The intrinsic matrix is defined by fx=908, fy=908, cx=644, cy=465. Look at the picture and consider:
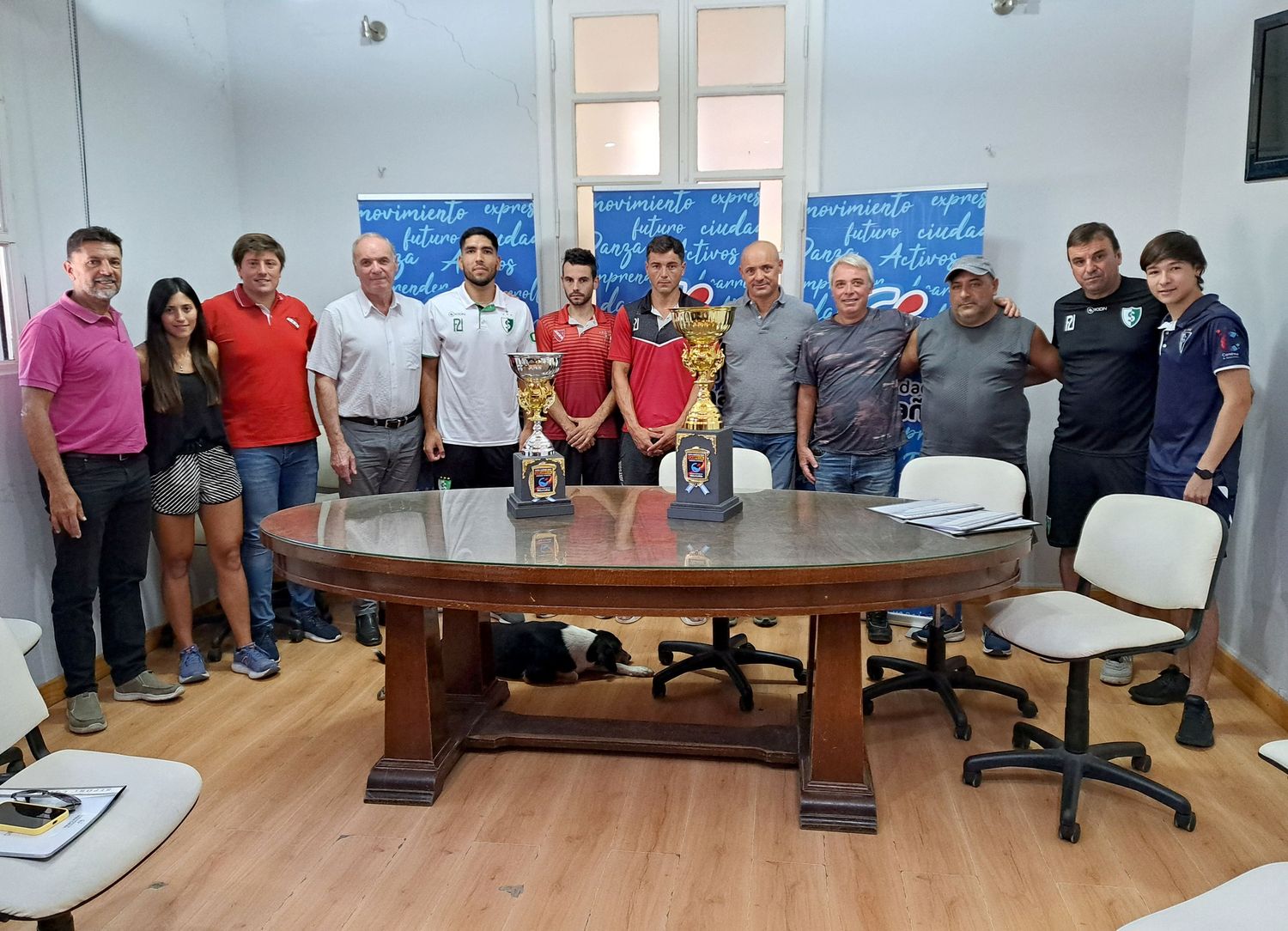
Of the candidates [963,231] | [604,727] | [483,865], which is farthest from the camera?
[963,231]

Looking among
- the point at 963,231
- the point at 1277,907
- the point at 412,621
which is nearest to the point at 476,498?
the point at 412,621

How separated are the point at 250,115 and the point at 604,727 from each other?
4.06 meters

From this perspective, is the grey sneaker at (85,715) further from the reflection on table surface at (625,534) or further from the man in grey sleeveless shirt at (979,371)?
the man in grey sleeveless shirt at (979,371)

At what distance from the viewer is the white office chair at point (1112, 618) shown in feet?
8.16

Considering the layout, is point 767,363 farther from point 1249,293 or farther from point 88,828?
point 88,828

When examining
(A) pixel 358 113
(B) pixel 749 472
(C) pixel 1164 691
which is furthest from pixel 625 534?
(A) pixel 358 113

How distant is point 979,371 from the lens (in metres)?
3.75

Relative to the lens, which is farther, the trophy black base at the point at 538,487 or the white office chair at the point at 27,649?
the trophy black base at the point at 538,487

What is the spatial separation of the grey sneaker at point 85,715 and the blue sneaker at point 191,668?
423 mm

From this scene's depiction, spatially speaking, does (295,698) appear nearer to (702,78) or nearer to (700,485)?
(700,485)

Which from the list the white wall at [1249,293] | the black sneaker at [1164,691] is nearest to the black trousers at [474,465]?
the black sneaker at [1164,691]

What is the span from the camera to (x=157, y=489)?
3.56 m

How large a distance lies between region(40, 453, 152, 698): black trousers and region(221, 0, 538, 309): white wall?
2082 mm

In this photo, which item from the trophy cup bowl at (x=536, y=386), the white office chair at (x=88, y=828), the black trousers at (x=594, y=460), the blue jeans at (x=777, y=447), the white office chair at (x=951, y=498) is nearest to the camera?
the white office chair at (x=88, y=828)
